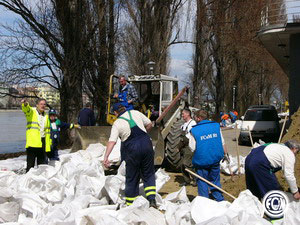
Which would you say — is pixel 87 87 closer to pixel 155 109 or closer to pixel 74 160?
pixel 155 109

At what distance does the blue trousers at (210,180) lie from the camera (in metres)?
5.07

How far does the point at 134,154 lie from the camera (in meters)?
5.11

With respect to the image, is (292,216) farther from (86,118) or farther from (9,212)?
(86,118)

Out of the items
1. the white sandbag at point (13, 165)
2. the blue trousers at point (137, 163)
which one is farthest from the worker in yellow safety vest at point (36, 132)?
the blue trousers at point (137, 163)

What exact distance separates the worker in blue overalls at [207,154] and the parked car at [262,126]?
32.5 ft

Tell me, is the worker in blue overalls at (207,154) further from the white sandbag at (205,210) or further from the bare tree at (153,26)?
the bare tree at (153,26)

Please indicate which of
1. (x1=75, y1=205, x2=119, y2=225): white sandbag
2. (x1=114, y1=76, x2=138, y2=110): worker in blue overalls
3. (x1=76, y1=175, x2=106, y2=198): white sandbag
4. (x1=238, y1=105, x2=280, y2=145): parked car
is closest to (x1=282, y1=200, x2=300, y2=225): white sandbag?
(x1=75, y1=205, x2=119, y2=225): white sandbag

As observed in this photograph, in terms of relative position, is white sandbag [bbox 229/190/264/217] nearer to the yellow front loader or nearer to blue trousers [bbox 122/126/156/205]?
blue trousers [bbox 122/126/156/205]

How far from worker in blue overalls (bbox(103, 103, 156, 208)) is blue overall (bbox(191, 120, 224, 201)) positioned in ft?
2.18

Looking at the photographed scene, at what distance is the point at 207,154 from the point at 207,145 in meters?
0.12

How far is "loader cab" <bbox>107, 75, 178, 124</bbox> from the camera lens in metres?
8.77

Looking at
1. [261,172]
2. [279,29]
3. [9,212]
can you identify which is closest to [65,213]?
[9,212]

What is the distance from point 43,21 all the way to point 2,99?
10.1 feet

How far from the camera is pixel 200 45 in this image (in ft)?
70.9
